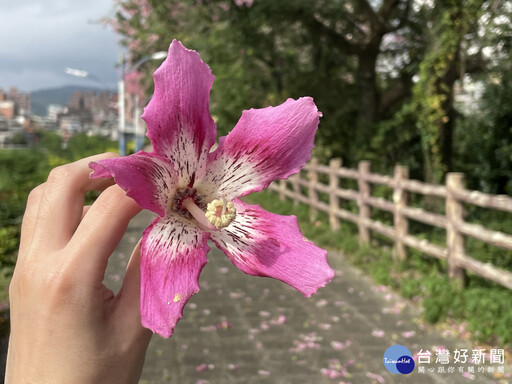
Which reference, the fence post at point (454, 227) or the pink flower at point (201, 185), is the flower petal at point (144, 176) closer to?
the pink flower at point (201, 185)

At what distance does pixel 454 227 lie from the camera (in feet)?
24.2

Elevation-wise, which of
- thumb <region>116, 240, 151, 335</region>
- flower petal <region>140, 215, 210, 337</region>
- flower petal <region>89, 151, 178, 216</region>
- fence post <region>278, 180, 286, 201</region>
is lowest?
fence post <region>278, 180, 286, 201</region>

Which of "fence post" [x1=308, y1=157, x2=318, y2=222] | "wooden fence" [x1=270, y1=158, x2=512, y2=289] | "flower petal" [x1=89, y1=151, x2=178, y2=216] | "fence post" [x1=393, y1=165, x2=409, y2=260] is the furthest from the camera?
"fence post" [x1=308, y1=157, x2=318, y2=222]

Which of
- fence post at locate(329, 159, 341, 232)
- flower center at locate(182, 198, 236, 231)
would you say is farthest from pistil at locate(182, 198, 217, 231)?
fence post at locate(329, 159, 341, 232)

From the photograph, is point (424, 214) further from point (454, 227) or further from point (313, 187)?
point (313, 187)

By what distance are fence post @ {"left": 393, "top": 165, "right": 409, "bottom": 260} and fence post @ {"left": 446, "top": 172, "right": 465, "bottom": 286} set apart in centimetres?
124

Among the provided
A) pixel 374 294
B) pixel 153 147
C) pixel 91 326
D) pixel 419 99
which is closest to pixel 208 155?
pixel 153 147

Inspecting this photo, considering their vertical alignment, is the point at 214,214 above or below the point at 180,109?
below

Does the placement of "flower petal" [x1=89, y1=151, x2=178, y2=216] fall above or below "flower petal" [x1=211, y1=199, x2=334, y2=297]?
above

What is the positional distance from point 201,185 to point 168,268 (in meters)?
0.17

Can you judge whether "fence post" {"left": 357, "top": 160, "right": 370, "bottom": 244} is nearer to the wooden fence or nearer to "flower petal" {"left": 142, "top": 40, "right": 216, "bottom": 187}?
the wooden fence

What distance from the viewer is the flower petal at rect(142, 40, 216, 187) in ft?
2.40

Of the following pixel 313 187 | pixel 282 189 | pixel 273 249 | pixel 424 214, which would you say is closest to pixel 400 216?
pixel 424 214

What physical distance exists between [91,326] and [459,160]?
1275 cm
